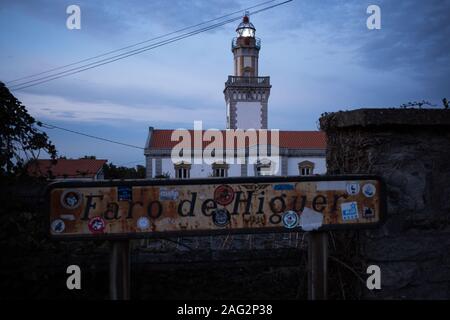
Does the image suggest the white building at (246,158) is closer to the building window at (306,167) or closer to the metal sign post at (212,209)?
the building window at (306,167)

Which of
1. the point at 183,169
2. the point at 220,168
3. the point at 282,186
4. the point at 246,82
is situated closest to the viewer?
the point at 282,186

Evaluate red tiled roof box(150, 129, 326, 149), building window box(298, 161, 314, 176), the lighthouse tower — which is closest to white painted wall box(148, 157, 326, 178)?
building window box(298, 161, 314, 176)

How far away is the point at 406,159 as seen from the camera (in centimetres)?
217

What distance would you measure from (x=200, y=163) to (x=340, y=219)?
28814mm

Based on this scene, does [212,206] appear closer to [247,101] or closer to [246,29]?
[247,101]

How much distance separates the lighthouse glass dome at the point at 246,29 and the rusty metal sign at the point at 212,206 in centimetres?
3859

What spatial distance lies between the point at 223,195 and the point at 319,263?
657 millimetres

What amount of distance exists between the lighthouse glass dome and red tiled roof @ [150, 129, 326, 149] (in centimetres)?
1248

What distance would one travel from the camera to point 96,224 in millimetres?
1855

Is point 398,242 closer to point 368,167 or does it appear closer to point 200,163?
point 368,167

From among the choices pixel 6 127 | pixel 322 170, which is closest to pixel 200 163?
pixel 322 170

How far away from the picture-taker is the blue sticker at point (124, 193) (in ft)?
6.17

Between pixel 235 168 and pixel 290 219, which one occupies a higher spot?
pixel 235 168

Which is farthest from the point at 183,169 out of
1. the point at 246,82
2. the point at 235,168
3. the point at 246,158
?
the point at 246,82
